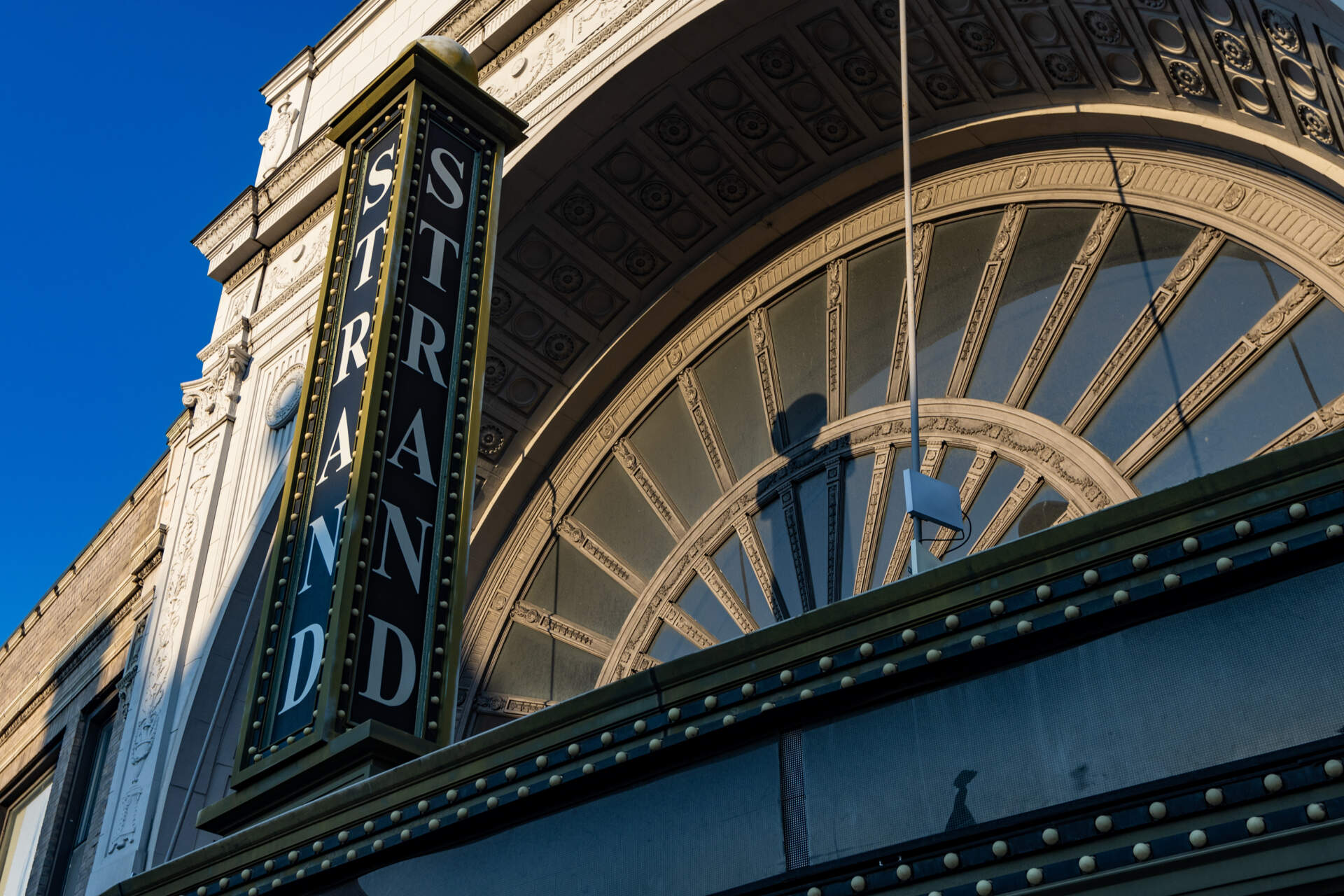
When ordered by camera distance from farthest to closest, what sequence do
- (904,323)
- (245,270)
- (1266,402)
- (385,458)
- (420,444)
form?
(245,270), (904,323), (1266,402), (420,444), (385,458)

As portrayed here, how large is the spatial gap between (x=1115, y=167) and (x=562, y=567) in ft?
19.1

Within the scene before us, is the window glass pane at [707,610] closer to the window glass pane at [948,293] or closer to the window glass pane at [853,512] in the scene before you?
the window glass pane at [853,512]

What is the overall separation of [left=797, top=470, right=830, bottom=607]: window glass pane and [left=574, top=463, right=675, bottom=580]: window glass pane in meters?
1.40

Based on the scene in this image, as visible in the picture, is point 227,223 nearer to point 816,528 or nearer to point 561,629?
point 561,629

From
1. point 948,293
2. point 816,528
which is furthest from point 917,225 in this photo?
point 816,528

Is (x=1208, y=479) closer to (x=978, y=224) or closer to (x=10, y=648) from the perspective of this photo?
(x=978, y=224)

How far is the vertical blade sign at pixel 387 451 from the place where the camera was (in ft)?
22.9

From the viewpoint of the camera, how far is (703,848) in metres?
4.23

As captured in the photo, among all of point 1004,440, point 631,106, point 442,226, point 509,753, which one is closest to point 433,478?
point 442,226

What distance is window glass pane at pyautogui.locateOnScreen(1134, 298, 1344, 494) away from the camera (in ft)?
26.6

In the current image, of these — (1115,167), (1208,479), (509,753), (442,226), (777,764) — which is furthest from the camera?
(1115,167)

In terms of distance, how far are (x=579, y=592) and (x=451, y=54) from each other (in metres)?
4.75

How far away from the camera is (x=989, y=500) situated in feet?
31.3

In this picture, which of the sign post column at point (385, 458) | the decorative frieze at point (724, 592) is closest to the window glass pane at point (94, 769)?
the decorative frieze at point (724, 592)
